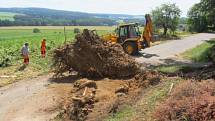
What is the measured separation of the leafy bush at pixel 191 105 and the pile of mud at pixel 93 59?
30.6ft

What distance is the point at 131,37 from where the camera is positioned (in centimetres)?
3384

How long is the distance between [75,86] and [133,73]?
3589 mm

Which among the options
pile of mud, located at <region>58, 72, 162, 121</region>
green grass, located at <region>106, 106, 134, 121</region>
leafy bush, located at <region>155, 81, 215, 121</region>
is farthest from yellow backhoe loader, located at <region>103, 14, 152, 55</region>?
leafy bush, located at <region>155, 81, 215, 121</region>

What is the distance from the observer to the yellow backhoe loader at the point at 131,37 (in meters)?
33.2

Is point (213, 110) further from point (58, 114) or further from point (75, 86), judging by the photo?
point (75, 86)

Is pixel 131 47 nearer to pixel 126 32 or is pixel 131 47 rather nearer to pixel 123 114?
pixel 126 32

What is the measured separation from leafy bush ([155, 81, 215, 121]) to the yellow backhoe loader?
802 inches

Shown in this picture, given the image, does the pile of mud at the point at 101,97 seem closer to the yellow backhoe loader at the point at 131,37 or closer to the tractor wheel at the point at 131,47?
the tractor wheel at the point at 131,47

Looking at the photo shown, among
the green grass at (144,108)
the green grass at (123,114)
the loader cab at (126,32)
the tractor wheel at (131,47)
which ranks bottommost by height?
the tractor wheel at (131,47)

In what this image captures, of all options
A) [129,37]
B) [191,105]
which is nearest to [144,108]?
[191,105]

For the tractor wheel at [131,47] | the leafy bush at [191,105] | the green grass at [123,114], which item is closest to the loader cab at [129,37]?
the tractor wheel at [131,47]

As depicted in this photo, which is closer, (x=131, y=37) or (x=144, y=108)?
(x=144, y=108)

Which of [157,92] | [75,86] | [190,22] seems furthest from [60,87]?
[190,22]

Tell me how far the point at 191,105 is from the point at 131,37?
2313 centimetres
